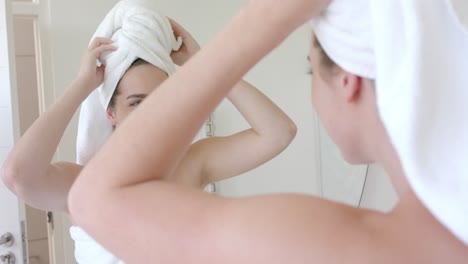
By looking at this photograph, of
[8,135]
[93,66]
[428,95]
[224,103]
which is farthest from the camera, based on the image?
[224,103]

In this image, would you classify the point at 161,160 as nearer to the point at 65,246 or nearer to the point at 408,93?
the point at 408,93

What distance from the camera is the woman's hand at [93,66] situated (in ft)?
3.34

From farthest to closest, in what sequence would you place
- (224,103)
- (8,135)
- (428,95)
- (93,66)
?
1. (224,103)
2. (8,135)
3. (93,66)
4. (428,95)

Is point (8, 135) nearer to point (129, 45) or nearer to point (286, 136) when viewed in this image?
point (129, 45)

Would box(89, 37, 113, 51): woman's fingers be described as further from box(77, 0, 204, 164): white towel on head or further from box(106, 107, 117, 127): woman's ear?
box(106, 107, 117, 127): woman's ear

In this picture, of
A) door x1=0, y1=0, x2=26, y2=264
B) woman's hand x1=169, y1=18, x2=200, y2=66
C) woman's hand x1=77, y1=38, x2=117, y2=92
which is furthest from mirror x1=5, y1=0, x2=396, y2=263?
woman's hand x1=77, y1=38, x2=117, y2=92

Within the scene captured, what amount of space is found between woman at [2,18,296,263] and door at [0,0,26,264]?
0.60 m

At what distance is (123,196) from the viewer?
1.40 ft

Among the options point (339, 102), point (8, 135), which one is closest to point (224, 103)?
point (8, 135)

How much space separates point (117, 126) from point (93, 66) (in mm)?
144

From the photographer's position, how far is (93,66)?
103cm

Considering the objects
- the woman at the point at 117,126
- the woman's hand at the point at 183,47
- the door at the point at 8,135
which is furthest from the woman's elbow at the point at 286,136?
the door at the point at 8,135

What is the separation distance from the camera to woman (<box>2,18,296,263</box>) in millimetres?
984

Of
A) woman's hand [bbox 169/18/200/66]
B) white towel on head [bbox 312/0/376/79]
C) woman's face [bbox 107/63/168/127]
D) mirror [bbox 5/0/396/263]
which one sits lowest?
mirror [bbox 5/0/396/263]
